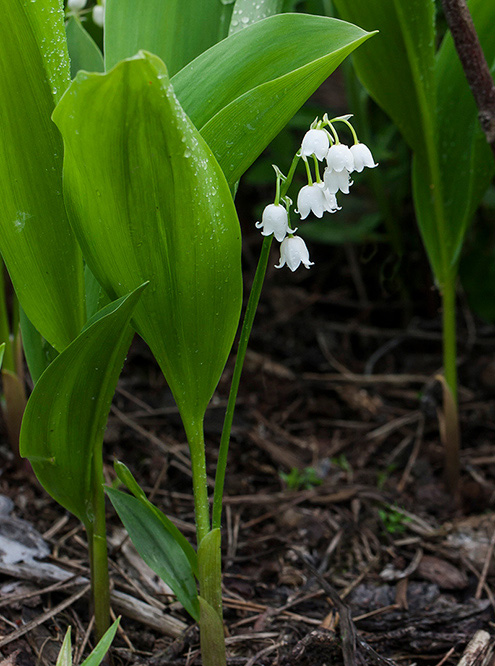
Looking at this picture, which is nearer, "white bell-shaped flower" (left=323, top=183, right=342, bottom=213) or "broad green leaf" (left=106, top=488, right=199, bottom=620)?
"white bell-shaped flower" (left=323, top=183, right=342, bottom=213)

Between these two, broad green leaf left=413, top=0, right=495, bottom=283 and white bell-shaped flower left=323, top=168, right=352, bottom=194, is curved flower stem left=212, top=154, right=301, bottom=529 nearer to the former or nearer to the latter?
white bell-shaped flower left=323, top=168, right=352, bottom=194

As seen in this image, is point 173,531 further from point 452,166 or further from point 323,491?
point 452,166

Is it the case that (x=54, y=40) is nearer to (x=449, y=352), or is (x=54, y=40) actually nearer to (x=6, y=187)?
(x=6, y=187)

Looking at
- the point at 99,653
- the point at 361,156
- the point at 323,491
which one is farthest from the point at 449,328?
the point at 99,653

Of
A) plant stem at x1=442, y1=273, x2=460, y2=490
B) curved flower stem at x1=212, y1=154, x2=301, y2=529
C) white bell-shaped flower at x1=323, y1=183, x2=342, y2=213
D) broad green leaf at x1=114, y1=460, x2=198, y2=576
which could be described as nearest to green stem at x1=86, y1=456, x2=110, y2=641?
broad green leaf at x1=114, y1=460, x2=198, y2=576

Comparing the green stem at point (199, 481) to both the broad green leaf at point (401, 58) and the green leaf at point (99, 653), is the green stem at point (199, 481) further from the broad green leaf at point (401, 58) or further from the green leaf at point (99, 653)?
the broad green leaf at point (401, 58)

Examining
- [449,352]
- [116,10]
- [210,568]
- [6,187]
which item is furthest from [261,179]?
[210,568]
